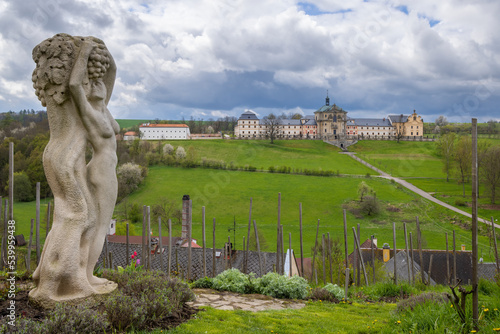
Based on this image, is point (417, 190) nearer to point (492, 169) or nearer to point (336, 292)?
point (492, 169)

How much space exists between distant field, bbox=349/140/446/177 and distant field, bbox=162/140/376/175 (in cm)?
394

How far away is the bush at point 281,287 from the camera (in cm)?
745

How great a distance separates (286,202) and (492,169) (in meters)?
19.5

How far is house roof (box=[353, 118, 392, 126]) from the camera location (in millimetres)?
107062

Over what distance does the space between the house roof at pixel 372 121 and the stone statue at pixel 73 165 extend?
107064 millimetres

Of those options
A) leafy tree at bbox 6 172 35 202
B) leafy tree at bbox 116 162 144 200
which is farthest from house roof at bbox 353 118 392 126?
leafy tree at bbox 6 172 35 202

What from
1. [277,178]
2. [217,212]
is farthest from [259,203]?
[277,178]

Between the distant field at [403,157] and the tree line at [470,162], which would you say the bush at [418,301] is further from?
the distant field at [403,157]

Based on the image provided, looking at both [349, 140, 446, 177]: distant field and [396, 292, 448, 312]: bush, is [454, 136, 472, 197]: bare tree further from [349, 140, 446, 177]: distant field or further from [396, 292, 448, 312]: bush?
[396, 292, 448, 312]: bush

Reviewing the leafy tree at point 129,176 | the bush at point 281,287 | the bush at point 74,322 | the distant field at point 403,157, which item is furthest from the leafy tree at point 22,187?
the distant field at point 403,157

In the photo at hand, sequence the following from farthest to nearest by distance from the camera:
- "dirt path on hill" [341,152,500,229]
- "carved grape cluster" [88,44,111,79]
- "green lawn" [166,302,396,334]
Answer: "dirt path on hill" [341,152,500,229] < "carved grape cluster" [88,44,111,79] < "green lawn" [166,302,396,334]

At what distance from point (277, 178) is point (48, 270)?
46.5m

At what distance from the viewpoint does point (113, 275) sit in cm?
634

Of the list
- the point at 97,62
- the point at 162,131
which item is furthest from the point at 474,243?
the point at 162,131
